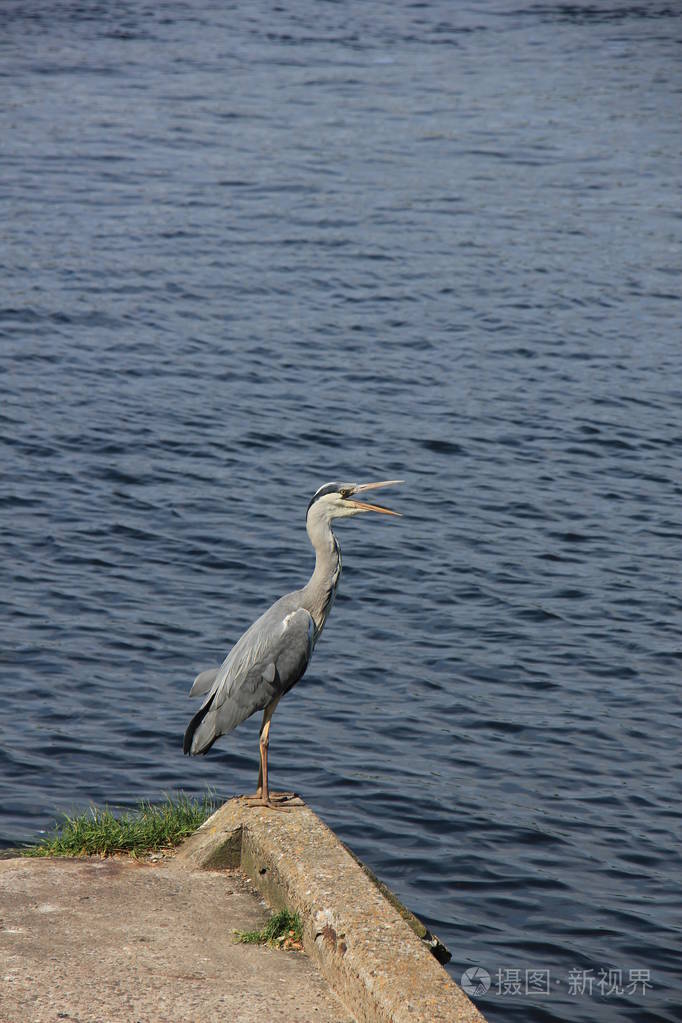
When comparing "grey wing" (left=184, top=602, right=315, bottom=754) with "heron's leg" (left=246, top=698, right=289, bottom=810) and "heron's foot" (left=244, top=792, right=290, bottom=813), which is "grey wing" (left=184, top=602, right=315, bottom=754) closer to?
"heron's leg" (left=246, top=698, right=289, bottom=810)

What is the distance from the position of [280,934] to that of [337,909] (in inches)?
14.5

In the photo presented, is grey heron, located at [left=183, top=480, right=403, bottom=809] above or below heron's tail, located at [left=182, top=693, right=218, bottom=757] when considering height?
above

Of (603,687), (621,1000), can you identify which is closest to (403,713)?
(603,687)

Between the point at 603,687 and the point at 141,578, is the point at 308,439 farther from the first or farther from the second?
the point at 603,687

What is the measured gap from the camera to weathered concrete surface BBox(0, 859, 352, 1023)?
18.2ft

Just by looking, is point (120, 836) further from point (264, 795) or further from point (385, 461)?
point (385, 461)

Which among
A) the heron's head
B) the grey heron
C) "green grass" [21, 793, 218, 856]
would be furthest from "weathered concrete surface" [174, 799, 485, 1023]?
the heron's head

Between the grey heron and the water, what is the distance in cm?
228

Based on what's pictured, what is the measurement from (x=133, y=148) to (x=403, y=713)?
19.4 metres

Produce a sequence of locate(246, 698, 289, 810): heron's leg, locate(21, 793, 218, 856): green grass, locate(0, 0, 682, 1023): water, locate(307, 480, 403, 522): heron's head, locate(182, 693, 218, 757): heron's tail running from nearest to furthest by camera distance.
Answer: locate(246, 698, 289, 810): heron's leg, locate(21, 793, 218, 856): green grass, locate(307, 480, 403, 522): heron's head, locate(182, 693, 218, 757): heron's tail, locate(0, 0, 682, 1023): water

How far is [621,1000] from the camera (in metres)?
8.35

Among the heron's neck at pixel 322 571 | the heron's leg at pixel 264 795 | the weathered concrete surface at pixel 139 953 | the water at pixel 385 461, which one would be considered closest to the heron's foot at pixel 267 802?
the heron's leg at pixel 264 795

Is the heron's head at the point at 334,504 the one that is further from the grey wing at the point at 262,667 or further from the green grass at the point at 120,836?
the green grass at the point at 120,836

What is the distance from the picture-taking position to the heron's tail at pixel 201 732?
766 cm
